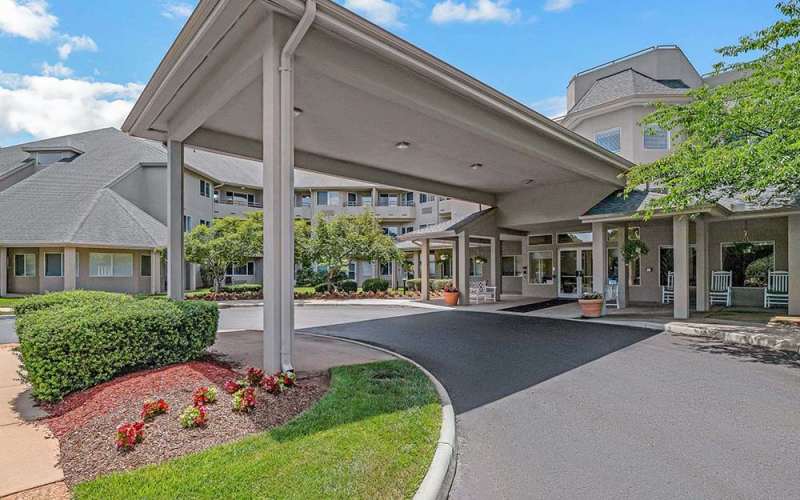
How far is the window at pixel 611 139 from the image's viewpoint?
17.7m

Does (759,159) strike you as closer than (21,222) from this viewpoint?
Yes

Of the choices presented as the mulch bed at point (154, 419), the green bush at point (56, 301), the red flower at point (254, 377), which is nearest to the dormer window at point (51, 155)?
the green bush at point (56, 301)

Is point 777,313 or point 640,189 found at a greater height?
point 640,189

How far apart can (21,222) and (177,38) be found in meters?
23.4

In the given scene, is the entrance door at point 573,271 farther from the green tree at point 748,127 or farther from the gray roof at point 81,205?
the gray roof at point 81,205

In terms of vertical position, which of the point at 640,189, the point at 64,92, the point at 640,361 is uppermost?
the point at 64,92

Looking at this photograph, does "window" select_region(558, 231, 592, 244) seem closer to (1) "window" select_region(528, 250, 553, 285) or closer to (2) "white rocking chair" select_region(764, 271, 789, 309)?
(1) "window" select_region(528, 250, 553, 285)

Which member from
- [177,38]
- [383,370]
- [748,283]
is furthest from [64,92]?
[748,283]

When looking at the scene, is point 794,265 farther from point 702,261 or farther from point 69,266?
point 69,266

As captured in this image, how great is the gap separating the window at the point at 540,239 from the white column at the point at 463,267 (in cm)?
490

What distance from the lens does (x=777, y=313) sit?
42.8ft

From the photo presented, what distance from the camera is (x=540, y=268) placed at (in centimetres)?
2136

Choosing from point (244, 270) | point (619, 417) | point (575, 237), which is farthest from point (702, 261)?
point (244, 270)

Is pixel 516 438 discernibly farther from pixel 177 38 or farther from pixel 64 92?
pixel 64 92
